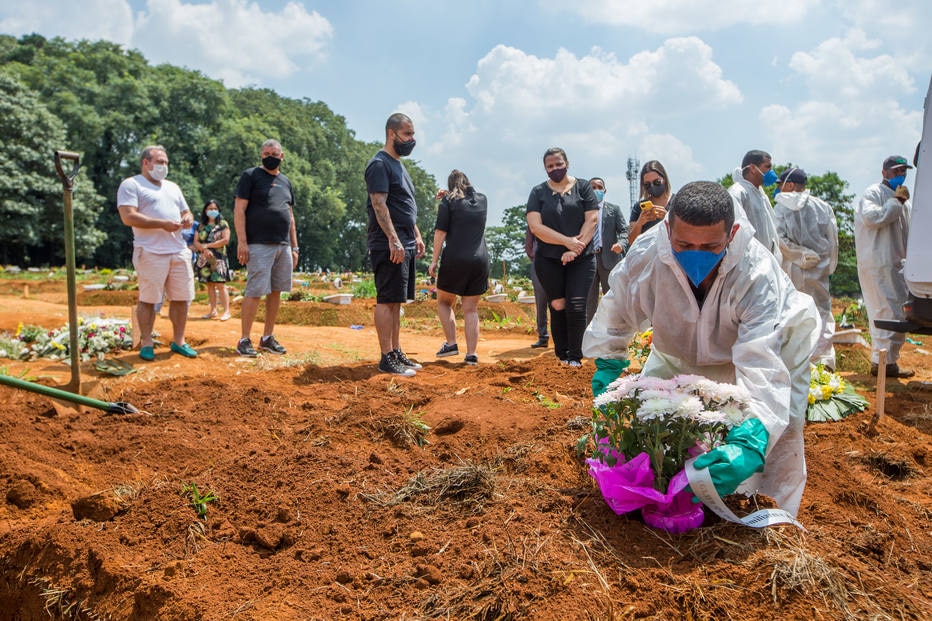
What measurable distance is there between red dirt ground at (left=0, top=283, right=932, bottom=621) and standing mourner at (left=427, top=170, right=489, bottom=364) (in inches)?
67.1

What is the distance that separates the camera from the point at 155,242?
5590 mm

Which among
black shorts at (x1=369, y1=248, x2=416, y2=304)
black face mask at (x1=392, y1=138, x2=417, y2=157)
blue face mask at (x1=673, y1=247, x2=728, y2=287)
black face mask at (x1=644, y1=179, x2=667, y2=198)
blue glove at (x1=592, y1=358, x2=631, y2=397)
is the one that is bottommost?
blue glove at (x1=592, y1=358, x2=631, y2=397)

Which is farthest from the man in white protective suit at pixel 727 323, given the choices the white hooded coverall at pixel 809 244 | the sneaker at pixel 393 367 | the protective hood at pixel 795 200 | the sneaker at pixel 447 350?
the protective hood at pixel 795 200

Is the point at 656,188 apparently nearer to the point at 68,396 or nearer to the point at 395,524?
the point at 395,524

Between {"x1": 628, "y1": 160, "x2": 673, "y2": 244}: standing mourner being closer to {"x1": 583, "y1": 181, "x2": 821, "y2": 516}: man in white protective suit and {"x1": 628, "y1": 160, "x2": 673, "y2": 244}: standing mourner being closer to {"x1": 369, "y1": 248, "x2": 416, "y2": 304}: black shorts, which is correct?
{"x1": 369, "y1": 248, "x2": 416, "y2": 304}: black shorts

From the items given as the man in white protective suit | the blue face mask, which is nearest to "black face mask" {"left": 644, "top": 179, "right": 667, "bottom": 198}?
the man in white protective suit

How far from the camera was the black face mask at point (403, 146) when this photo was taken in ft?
18.0

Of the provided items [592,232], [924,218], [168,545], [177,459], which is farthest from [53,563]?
[924,218]

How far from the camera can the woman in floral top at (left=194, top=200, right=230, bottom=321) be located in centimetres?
924

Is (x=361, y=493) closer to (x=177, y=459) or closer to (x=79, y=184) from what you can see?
(x=177, y=459)

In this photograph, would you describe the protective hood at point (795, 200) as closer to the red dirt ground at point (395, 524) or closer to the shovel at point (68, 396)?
the red dirt ground at point (395, 524)

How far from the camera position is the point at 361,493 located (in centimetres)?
265

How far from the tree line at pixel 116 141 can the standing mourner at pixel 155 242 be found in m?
21.9

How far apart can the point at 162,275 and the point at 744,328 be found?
190 inches
